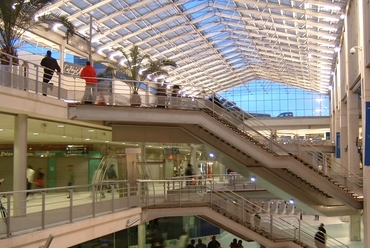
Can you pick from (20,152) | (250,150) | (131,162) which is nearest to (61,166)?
(131,162)

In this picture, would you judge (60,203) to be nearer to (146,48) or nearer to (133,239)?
(133,239)

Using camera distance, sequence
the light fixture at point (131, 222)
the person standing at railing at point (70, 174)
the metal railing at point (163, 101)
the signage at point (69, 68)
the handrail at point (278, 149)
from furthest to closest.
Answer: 1. the signage at point (69, 68)
2. the person standing at railing at point (70, 174)
3. the handrail at point (278, 149)
4. the light fixture at point (131, 222)
5. the metal railing at point (163, 101)

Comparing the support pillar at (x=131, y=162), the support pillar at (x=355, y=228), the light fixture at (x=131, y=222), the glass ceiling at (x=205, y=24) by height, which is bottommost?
the support pillar at (x=355, y=228)

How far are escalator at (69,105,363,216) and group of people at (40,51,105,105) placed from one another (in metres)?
0.53

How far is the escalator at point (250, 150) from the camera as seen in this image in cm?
1721

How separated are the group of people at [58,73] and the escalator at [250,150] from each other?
53 cm

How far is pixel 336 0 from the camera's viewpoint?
28.2 m

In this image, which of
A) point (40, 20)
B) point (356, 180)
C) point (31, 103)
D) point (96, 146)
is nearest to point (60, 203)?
point (31, 103)

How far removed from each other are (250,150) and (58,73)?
787 cm

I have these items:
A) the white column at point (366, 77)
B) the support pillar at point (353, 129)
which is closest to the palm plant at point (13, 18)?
the white column at point (366, 77)

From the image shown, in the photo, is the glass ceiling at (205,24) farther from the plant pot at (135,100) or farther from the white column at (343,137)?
the plant pot at (135,100)

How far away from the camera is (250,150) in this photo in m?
18.5

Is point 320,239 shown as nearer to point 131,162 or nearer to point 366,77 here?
point 366,77

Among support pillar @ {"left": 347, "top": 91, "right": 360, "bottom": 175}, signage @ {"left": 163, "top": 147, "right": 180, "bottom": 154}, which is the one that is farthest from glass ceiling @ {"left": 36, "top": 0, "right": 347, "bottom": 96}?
support pillar @ {"left": 347, "top": 91, "right": 360, "bottom": 175}
